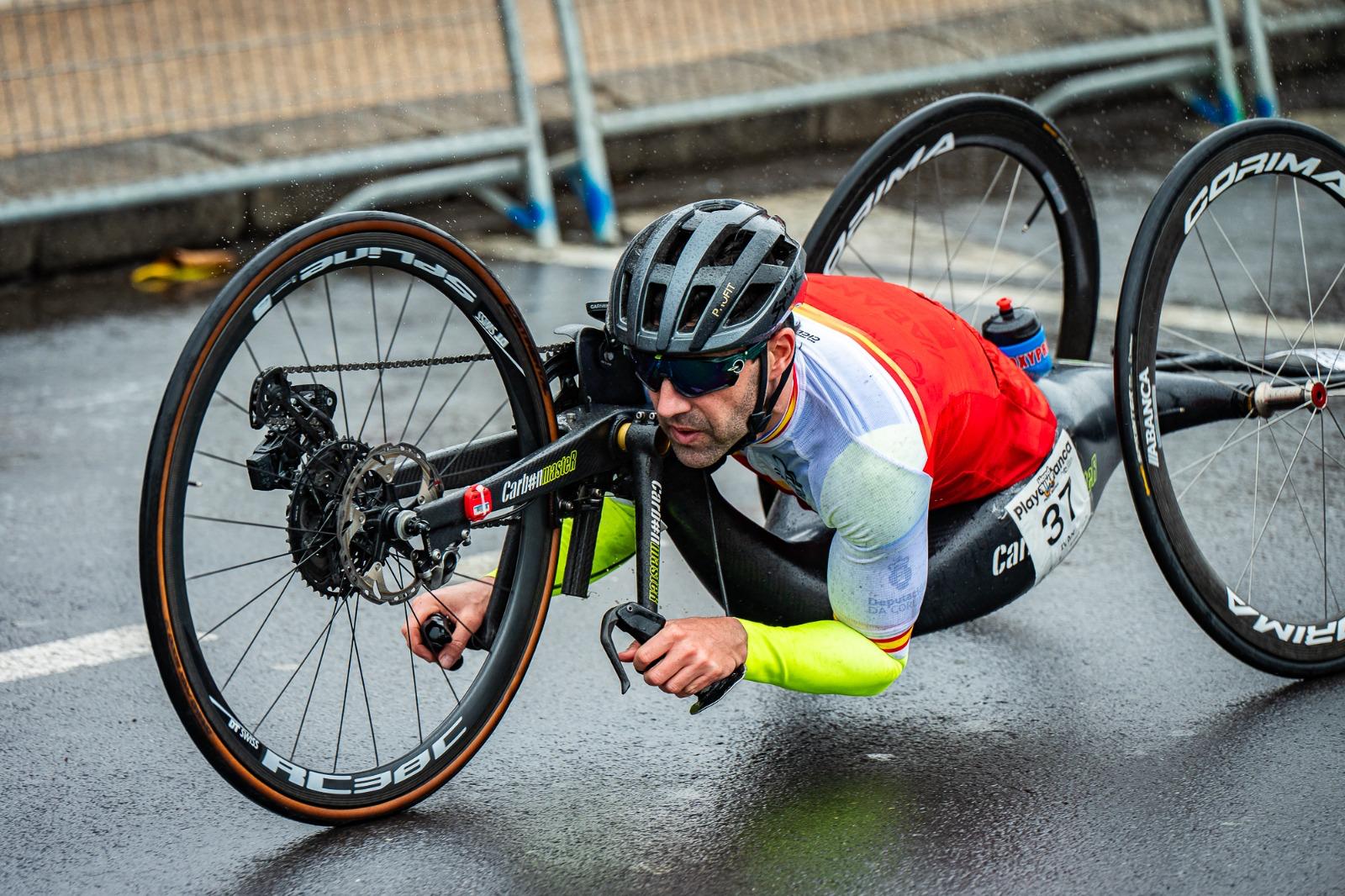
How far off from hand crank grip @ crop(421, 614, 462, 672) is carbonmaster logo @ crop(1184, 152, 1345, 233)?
1941 mm

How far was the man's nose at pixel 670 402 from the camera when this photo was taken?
3221mm

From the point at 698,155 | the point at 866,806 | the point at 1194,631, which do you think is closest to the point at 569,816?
the point at 866,806

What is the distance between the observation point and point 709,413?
3230 millimetres

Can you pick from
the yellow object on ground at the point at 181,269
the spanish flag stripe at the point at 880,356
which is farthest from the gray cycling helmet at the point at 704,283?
the yellow object on ground at the point at 181,269

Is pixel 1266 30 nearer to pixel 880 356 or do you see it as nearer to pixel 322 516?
pixel 880 356

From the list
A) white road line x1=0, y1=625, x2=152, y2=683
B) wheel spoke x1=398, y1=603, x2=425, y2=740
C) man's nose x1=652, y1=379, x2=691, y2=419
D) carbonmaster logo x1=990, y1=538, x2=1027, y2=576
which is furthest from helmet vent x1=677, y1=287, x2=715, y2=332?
white road line x1=0, y1=625, x2=152, y2=683

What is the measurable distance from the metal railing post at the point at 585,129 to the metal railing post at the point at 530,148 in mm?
196

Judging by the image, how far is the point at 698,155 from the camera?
9.66 m

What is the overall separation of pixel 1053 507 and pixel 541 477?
4.08 feet

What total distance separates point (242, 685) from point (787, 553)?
1506 millimetres

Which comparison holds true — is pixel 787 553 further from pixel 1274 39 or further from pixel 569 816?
pixel 1274 39

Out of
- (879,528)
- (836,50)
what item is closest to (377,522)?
(879,528)

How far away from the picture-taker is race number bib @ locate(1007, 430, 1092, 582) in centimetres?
381

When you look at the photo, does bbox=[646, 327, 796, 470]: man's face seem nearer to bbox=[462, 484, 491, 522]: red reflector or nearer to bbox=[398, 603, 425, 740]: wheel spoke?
bbox=[462, 484, 491, 522]: red reflector
